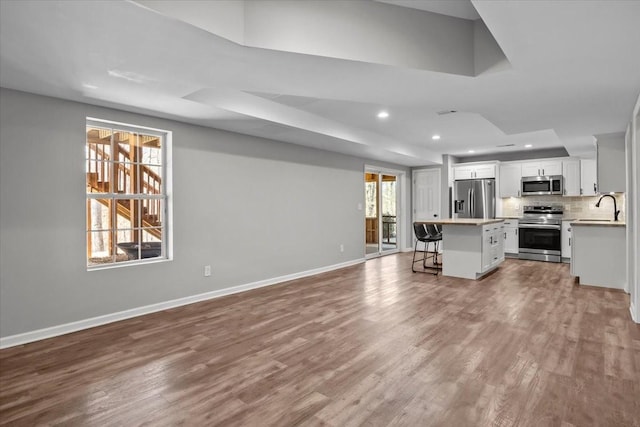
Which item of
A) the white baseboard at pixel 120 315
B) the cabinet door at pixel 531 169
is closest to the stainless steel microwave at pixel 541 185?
the cabinet door at pixel 531 169

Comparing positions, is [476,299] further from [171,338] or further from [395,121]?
[171,338]

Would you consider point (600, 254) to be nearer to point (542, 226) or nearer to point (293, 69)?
point (542, 226)

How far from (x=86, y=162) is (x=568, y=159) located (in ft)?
27.2

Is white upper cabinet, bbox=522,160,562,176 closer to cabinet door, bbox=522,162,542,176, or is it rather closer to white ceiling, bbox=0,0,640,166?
cabinet door, bbox=522,162,542,176

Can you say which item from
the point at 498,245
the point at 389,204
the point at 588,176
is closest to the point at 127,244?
the point at 498,245

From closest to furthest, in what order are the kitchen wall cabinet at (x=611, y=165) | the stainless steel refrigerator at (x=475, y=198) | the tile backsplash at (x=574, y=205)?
the kitchen wall cabinet at (x=611, y=165) → the tile backsplash at (x=574, y=205) → the stainless steel refrigerator at (x=475, y=198)

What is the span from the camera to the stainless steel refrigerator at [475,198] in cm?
806

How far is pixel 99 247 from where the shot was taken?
12.5 feet

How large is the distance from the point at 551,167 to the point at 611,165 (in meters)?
2.36

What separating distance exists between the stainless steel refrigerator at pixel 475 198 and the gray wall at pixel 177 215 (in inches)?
114

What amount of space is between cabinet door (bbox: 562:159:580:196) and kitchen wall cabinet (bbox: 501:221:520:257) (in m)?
1.12

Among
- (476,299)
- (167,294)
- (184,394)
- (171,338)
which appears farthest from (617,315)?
(167,294)

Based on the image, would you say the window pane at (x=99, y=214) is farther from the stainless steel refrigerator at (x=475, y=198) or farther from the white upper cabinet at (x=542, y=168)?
the white upper cabinet at (x=542, y=168)

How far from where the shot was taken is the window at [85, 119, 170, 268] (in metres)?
3.78
